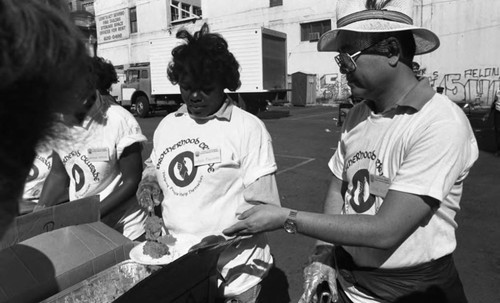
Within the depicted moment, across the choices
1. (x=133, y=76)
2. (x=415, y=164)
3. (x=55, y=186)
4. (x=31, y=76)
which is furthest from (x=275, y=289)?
(x=133, y=76)

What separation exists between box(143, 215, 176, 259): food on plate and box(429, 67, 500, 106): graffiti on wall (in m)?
20.4

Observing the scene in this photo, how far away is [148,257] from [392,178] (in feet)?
3.48

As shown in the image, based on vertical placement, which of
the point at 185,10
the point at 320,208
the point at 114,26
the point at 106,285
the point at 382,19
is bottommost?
the point at 320,208

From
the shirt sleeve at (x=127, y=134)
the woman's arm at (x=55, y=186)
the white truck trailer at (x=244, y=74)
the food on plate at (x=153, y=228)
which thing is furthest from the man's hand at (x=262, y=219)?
the white truck trailer at (x=244, y=74)

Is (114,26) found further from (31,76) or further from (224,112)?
(31,76)

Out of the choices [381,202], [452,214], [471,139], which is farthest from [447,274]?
[471,139]

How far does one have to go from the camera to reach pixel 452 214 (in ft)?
5.15

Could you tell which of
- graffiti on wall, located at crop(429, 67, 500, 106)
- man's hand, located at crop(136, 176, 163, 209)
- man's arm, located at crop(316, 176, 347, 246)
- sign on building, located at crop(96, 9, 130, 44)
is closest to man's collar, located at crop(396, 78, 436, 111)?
man's arm, located at crop(316, 176, 347, 246)

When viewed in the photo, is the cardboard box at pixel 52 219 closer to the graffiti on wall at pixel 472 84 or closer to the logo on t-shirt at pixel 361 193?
the logo on t-shirt at pixel 361 193

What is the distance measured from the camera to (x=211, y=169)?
6.91 feet

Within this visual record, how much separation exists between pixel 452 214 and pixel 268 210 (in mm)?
677

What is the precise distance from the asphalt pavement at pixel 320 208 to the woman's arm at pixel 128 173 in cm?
158

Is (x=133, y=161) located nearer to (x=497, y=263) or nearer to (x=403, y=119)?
(x=403, y=119)

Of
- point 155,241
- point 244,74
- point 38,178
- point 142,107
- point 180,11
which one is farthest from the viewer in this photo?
point 180,11
